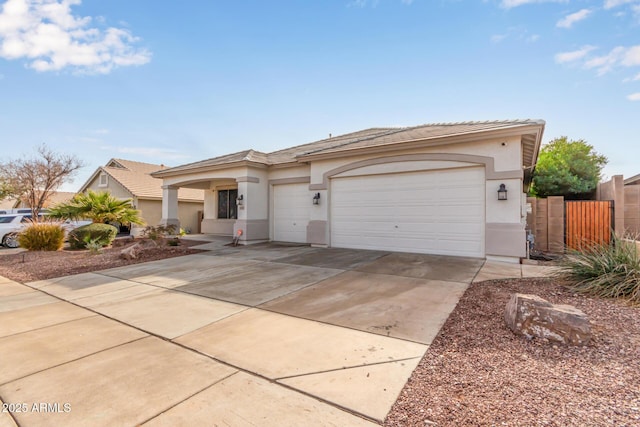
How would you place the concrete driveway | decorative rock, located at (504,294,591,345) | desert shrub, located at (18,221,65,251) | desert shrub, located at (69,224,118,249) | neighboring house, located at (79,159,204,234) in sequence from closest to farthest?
the concrete driveway < decorative rock, located at (504,294,591,345) < desert shrub, located at (18,221,65,251) < desert shrub, located at (69,224,118,249) < neighboring house, located at (79,159,204,234)

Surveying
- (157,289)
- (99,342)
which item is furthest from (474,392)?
(157,289)

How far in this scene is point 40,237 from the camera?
11.4 m

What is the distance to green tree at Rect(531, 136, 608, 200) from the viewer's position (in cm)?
1647

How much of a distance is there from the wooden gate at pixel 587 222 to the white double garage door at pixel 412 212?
3572mm

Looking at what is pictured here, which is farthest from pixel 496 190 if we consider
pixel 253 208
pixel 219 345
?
pixel 253 208

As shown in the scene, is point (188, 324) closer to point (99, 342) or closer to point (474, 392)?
point (99, 342)

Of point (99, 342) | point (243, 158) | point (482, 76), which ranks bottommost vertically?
point (99, 342)

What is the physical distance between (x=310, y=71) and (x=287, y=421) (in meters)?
11.7

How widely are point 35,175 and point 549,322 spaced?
102 feet

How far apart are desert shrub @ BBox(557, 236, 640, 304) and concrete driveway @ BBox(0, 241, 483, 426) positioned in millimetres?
1813

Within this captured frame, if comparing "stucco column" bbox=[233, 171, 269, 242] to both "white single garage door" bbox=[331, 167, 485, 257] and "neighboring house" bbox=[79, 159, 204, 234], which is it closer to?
"white single garage door" bbox=[331, 167, 485, 257]

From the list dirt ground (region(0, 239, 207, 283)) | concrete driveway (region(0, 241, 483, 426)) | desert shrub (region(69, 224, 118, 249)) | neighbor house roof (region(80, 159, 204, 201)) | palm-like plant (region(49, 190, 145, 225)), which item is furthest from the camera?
neighbor house roof (region(80, 159, 204, 201))

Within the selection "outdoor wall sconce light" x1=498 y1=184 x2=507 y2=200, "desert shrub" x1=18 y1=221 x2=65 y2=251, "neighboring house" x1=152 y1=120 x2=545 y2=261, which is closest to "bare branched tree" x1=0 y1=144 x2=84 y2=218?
"desert shrub" x1=18 y1=221 x2=65 y2=251

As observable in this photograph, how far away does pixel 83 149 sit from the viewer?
23625mm
